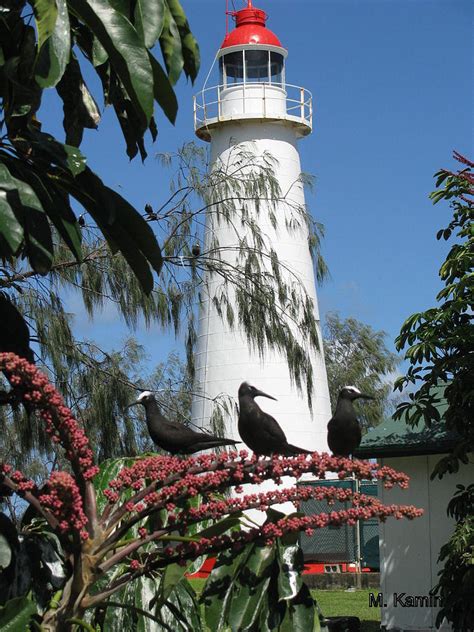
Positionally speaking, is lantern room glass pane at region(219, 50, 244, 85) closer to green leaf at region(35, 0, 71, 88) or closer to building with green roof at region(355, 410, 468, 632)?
building with green roof at region(355, 410, 468, 632)

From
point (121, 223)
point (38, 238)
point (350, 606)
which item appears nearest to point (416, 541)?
point (350, 606)

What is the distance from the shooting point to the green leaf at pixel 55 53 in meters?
2.53

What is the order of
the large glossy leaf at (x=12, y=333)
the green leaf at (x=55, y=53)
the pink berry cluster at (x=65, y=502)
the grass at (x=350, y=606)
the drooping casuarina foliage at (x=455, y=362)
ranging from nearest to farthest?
the pink berry cluster at (x=65, y=502), the green leaf at (x=55, y=53), the large glossy leaf at (x=12, y=333), the drooping casuarina foliage at (x=455, y=362), the grass at (x=350, y=606)

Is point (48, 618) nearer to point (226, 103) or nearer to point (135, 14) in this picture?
point (135, 14)

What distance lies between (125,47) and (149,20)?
0.85 ft

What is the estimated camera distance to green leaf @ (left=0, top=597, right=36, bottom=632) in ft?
7.27

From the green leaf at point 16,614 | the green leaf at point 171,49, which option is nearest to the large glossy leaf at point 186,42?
the green leaf at point 171,49

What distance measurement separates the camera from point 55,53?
2562 millimetres

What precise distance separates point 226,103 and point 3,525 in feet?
49.8

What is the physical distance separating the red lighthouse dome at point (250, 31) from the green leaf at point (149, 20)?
15962 millimetres

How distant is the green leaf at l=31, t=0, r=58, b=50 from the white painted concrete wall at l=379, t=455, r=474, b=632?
7.95 metres

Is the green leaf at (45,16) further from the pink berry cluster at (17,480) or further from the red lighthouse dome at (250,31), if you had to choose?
the red lighthouse dome at (250,31)

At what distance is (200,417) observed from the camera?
8.77 metres

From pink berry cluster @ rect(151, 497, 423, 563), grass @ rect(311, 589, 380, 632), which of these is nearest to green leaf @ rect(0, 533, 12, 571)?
pink berry cluster @ rect(151, 497, 423, 563)
